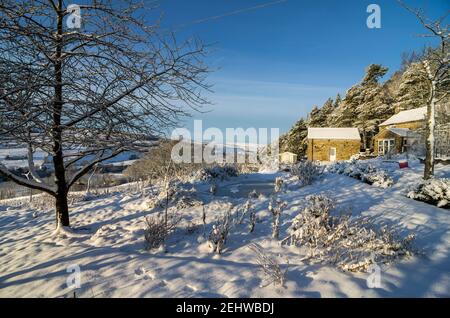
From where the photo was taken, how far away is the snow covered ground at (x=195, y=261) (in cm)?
306

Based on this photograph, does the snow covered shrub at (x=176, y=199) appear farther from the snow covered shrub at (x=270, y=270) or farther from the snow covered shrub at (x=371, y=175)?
the snow covered shrub at (x=371, y=175)

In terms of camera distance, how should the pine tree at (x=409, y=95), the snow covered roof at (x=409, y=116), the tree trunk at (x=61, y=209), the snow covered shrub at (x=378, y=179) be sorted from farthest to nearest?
the pine tree at (x=409, y=95) → the snow covered roof at (x=409, y=116) → the snow covered shrub at (x=378, y=179) → the tree trunk at (x=61, y=209)

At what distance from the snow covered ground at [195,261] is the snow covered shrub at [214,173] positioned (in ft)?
12.7

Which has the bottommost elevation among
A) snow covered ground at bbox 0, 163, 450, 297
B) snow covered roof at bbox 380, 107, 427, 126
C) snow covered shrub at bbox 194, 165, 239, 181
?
snow covered ground at bbox 0, 163, 450, 297

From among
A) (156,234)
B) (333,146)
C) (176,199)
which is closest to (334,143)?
(333,146)

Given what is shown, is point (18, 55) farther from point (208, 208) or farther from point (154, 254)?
point (208, 208)

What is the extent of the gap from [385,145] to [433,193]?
2621 cm

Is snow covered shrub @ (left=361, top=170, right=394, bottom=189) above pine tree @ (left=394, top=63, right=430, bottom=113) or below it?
below

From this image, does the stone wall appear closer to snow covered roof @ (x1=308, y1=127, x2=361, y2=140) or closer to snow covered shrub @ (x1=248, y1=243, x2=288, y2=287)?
snow covered roof @ (x1=308, y1=127, x2=361, y2=140)

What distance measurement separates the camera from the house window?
2802 centimetres

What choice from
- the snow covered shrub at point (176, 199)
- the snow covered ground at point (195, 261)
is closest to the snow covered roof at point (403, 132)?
the snow covered ground at point (195, 261)

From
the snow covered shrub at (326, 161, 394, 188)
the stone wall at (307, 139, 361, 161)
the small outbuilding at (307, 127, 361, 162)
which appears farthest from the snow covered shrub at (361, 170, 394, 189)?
the stone wall at (307, 139, 361, 161)

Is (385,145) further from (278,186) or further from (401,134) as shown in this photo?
(278,186)

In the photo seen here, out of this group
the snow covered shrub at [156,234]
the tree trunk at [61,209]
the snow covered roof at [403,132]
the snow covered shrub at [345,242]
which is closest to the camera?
the snow covered shrub at [345,242]
